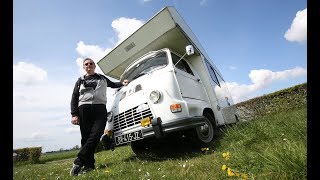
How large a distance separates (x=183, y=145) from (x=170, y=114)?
1.59 meters

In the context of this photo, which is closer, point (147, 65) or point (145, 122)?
point (145, 122)

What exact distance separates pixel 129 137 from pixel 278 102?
15694 mm

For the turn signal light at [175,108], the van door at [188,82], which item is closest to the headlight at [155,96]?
the turn signal light at [175,108]

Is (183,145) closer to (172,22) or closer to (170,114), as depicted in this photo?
(170,114)

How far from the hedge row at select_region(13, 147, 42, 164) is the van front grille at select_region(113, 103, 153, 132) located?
21.4m

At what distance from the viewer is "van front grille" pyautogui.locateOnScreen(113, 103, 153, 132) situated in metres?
4.98

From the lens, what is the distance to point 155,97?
4.91m

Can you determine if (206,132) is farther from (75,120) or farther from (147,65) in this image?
(75,120)

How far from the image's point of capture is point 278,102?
59.3 feet

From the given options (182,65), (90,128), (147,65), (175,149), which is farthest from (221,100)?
(90,128)

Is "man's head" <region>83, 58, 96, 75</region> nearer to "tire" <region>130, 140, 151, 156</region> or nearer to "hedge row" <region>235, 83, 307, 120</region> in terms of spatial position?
"tire" <region>130, 140, 151, 156</region>

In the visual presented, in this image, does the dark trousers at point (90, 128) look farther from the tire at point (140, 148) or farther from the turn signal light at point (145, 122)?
the tire at point (140, 148)
